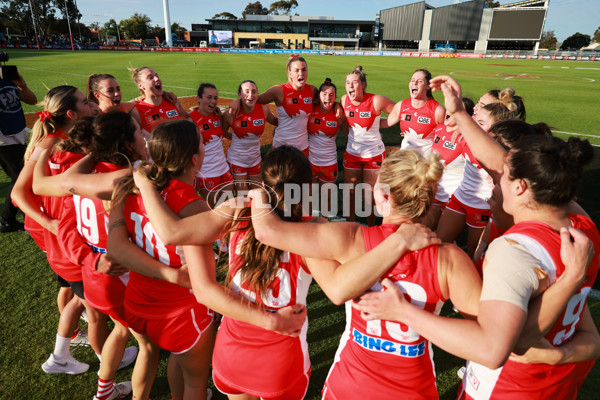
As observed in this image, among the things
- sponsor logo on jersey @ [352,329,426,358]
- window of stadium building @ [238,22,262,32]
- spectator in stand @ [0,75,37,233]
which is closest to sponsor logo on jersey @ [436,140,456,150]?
sponsor logo on jersey @ [352,329,426,358]

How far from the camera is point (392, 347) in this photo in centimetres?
170

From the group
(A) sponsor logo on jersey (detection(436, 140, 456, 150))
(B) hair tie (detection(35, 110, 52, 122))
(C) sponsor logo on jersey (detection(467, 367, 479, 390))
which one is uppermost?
(B) hair tie (detection(35, 110, 52, 122))

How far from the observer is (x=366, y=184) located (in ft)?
20.2

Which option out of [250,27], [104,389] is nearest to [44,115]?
Answer: [104,389]

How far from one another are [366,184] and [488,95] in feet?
7.94

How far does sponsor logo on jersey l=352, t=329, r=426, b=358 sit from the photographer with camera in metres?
6.30

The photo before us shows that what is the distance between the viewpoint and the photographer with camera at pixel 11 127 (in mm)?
5566

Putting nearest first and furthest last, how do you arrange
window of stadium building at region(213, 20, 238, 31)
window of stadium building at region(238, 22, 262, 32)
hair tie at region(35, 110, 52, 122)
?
hair tie at region(35, 110, 52, 122) → window of stadium building at region(213, 20, 238, 31) → window of stadium building at region(238, 22, 262, 32)

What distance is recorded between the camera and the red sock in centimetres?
271

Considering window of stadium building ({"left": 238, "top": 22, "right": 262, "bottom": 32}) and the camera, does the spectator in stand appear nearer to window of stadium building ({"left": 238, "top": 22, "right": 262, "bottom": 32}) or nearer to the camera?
the camera

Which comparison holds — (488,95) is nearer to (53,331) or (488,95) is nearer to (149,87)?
(149,87)

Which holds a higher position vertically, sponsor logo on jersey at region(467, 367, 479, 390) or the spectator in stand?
the spectator in stand

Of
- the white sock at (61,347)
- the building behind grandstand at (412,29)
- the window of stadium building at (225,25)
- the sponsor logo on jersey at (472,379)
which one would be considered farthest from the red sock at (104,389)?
the window of stadium building at (225,25)

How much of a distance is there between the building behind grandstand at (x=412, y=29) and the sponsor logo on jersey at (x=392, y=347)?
68.7m
